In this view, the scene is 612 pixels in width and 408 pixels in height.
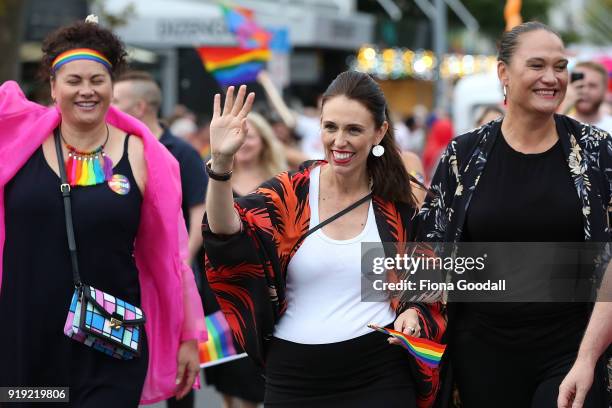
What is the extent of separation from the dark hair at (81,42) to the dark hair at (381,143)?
1.02m

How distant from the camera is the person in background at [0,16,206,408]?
181 inches

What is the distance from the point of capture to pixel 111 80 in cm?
491

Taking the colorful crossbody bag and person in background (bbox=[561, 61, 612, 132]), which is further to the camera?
person in background (bbox=[561, 61, 612, 132])

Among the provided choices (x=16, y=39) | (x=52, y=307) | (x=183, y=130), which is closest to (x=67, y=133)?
(x=52, y=307)

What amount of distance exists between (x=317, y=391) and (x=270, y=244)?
1.90 feet

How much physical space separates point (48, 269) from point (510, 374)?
184 centimetres

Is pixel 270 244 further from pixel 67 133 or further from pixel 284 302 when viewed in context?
pixel 67 133

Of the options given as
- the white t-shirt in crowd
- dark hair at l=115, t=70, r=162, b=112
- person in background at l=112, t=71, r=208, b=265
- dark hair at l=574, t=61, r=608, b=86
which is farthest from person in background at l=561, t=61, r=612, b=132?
the white t-shirt in crowd

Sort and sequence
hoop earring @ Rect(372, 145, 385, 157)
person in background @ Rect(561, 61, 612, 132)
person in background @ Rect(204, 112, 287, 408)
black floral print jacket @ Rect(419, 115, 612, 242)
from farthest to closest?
person in background @ Rect(561, 61, 612, 132)
person in background @ Rect(204, 112, 287, 408)
hoop earring @ Rect(372, 145, 385, 157)
black floral print jacket @ Rect(419, 115, 612, 242)

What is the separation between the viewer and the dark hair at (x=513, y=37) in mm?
4473

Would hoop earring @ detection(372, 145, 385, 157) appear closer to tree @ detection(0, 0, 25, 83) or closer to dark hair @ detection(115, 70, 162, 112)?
dark hair @ detection(115, 70, 162, 112)

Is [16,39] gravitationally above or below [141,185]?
above

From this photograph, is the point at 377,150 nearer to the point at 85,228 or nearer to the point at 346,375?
the point at 346,375

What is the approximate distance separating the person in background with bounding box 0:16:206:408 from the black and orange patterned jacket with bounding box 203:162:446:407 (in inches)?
21.8
